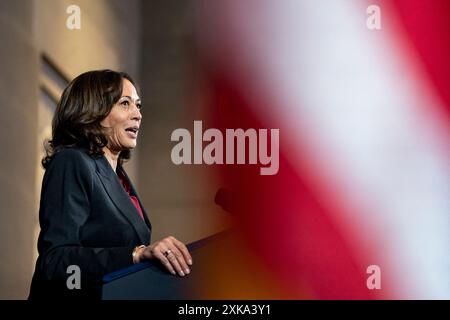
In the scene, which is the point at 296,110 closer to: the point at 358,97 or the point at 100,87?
the point at 358,97

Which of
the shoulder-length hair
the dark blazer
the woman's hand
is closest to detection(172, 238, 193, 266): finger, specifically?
the woman's hand

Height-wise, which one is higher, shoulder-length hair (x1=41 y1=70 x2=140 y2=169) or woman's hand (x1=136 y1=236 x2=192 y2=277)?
shoulder-length hair (x1=41 y1=70 x2=140 y2=169)

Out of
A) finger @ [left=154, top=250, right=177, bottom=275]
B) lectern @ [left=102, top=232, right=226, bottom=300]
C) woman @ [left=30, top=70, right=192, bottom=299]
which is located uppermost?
woman @ [left=30, top=70, right=192, bottom=299]

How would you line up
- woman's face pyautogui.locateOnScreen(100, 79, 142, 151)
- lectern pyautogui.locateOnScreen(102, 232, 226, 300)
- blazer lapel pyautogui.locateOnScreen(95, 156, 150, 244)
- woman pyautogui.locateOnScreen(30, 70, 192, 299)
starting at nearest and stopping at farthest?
lectern pyautogui.locateOnScreen(102, 232, 226, 300), woman pyautogui.locateOnScreen(30, 70, 192, 299), blazer lapel pyautogui.locateOnScreen(95, 156, 150, 244), woman's face pyautogui.locateOnScreen(100, 79, 142, 151)

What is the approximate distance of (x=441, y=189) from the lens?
2031mm

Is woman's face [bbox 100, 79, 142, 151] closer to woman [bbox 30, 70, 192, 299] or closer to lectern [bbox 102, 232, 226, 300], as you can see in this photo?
woman [bbox 30, 70, 192, 299]

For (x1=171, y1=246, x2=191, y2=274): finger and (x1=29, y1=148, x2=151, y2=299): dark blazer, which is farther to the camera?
(x1=29, y1=148, x2=151, y2=299): dark blazer

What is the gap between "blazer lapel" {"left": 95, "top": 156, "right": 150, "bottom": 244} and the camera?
4.32 feet

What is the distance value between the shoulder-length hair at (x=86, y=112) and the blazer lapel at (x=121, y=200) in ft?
0.15

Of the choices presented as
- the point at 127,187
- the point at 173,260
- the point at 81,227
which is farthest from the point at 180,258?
the point at 127,187

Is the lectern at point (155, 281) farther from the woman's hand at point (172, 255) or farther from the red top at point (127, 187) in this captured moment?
the red top at point (127, 187)

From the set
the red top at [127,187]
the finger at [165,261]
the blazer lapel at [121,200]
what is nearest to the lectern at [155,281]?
the finger at [165,261]
